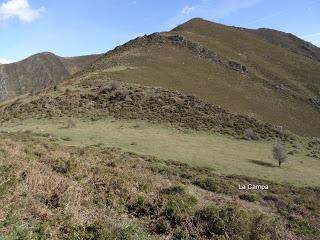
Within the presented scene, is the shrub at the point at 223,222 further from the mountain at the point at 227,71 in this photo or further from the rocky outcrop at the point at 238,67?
the rocky outcrop at the point at 238,67

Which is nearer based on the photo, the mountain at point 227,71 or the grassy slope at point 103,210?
the grassy slope at point 103,210

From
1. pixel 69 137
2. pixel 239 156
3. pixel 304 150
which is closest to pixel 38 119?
pixel 69 137

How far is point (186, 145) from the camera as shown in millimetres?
39156

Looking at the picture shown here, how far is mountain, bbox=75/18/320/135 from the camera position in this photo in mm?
65125

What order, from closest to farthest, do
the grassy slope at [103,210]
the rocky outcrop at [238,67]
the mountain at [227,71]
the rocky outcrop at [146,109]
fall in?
the grassy slope at [103,210] → the rocky outcrop at [146,109] → the mountain at [227,71] → the rocky outcrop at [238,67]

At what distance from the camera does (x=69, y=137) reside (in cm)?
3762

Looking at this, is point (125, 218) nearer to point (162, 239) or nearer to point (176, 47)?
point (162, 239)

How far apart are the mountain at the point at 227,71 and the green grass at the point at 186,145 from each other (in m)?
15.7

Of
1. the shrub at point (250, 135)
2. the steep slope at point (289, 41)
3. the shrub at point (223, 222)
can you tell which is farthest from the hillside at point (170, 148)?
the steep slope at point (289, 41)

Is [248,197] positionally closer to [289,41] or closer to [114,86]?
[114,86]

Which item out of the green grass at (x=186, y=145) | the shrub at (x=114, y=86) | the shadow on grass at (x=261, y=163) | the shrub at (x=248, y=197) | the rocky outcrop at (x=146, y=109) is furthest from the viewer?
the shrub at (x=114, y=86)

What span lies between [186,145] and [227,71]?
47223 mm

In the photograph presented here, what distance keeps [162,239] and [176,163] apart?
20.7 metres

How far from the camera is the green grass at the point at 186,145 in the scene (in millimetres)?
32000
